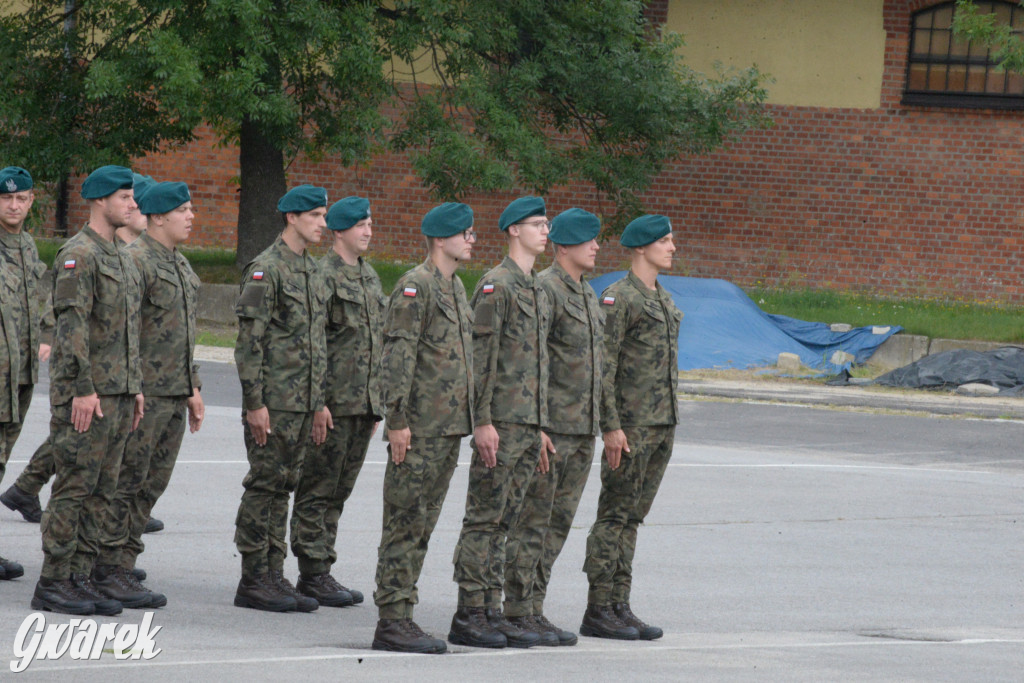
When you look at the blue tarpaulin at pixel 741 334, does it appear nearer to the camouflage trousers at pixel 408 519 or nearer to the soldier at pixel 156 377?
the soldier at pixel 156 377

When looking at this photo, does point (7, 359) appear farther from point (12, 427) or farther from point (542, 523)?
point (542, 523)

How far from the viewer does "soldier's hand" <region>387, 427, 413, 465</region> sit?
240 inches

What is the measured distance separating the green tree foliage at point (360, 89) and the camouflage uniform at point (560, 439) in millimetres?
13553

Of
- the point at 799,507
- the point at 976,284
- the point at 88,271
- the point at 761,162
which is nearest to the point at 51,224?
the point at 761,162

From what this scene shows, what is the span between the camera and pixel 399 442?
6102 mm

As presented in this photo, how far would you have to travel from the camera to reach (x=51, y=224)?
27.4m

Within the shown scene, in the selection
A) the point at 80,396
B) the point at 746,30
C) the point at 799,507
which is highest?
the point at 746,30

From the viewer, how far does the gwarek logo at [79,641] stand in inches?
217

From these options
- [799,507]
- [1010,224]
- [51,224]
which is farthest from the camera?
[51,224]

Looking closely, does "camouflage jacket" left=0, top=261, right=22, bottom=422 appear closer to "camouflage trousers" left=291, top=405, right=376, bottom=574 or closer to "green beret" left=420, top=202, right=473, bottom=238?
"camouflage trousers" left=291, top=405, right=376, bottom=574

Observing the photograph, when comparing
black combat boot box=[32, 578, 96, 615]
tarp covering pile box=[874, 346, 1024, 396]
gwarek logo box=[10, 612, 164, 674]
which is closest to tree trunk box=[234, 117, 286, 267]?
tarp covering pile box=[874, 346, 1024, 396]

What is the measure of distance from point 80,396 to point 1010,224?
21.4 meters

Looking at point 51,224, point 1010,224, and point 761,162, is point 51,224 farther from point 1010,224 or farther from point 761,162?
point 1010,224

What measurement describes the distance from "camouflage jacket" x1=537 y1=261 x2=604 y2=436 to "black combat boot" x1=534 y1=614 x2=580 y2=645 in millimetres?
881
